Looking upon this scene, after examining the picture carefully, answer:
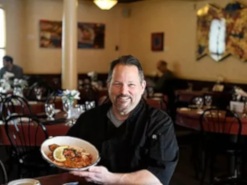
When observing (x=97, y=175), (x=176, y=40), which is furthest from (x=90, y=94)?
(x=97, y=175)

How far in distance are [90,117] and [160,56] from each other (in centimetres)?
773

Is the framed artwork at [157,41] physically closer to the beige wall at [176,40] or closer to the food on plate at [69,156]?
the beige wall at [176,40]

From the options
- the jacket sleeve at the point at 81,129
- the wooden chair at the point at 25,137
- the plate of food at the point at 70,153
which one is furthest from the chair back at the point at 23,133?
the plate of food at the point at 70,153

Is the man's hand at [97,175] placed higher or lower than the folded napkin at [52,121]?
higher

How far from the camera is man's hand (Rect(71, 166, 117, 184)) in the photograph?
1.74m

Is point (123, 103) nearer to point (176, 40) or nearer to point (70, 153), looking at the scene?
point (70, 153)

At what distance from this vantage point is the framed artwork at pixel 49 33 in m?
9.62

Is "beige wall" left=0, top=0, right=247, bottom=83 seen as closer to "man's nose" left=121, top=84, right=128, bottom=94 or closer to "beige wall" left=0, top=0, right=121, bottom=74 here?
"beige wall" left=0, top=0, right=121, bottom=74

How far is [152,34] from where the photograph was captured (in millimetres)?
9938

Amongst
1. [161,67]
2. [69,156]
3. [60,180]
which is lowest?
[60,180]

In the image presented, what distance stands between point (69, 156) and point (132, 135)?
0.36 metres

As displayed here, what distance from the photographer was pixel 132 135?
6.55ft

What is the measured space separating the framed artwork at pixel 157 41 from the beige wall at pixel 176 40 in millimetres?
112

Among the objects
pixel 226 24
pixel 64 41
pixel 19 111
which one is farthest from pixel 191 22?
pixel 19 111
